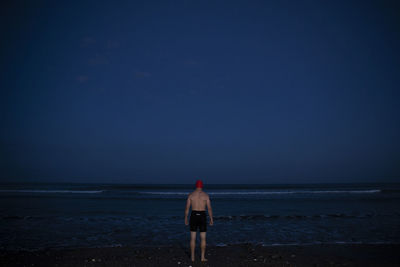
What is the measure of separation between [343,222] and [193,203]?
33.3 ft

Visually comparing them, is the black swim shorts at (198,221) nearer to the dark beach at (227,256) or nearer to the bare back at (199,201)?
the bare back at (199,201)

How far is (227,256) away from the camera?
25.9ft

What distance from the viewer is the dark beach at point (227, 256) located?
7206 millimetres

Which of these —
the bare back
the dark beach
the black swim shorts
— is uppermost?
the bare back

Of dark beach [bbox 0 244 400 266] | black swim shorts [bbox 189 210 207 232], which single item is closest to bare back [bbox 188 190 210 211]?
black swim shorts [bbox 189 210 207 232]

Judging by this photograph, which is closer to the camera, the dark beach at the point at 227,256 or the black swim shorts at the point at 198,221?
the black swim shorts at the point at 198,221

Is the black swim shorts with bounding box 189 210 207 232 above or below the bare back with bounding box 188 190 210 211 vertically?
below

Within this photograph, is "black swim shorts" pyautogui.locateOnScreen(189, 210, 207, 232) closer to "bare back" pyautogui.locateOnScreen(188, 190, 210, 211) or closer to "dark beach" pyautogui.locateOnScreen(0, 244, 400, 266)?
"bare back" pyautogui.locateOnScreen(188, 190, 210, 211)

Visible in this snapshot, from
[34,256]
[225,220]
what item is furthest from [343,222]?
[34,256]

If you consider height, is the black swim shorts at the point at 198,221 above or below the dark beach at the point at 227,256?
above

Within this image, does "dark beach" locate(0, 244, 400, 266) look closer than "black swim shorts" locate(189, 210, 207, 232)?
No

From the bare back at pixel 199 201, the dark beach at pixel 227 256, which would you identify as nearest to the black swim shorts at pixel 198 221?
the bare back at pixel 199 201

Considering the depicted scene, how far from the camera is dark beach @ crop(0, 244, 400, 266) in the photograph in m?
7.21

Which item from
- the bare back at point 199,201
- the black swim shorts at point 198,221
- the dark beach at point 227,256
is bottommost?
the dark beach at point 227,256
